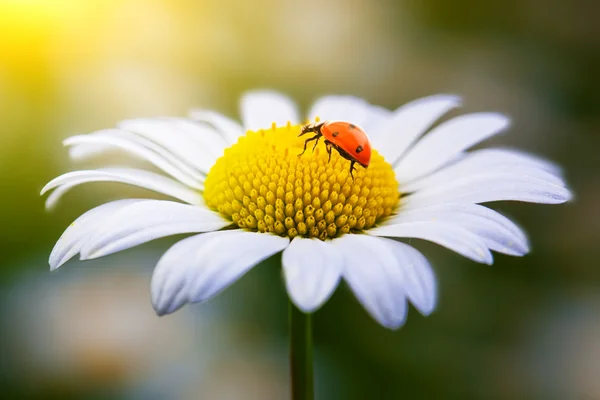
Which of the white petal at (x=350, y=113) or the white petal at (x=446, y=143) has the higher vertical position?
the white petal at (x=350, y=113)

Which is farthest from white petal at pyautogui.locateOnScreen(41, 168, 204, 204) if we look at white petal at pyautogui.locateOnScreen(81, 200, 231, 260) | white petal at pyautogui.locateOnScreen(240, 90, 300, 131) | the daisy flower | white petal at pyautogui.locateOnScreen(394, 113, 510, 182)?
white petal at pyautogui.locateOnScreen(394, 113, 510, 182)

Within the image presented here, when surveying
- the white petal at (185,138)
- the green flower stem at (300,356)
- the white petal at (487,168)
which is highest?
the white petal at (185,138)

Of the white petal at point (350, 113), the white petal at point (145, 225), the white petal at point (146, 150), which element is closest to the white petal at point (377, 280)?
the white petal at point (145, 225)

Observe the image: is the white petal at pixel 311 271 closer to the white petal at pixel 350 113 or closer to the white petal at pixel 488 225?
the white petal at pixel 488 225

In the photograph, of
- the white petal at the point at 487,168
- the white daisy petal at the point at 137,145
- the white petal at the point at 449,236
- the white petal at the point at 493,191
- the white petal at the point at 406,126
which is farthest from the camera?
the white petal at the point at 406,126

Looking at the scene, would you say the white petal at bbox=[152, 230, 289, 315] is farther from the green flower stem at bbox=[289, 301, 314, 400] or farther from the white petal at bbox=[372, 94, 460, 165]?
the white petal at bbox=[372, 94, 460, 165]

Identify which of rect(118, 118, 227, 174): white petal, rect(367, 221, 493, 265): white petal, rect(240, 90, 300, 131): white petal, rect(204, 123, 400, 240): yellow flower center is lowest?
rect(367, 221, 493, 265): white petal

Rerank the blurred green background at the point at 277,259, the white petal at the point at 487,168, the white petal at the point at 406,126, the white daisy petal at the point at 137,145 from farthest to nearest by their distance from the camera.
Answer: the blurred green background at the point at 277,259 < the white petal at the point at 406,126 < the white daisy petal at the point at 137,145 < the white petal at the point at 487,168
